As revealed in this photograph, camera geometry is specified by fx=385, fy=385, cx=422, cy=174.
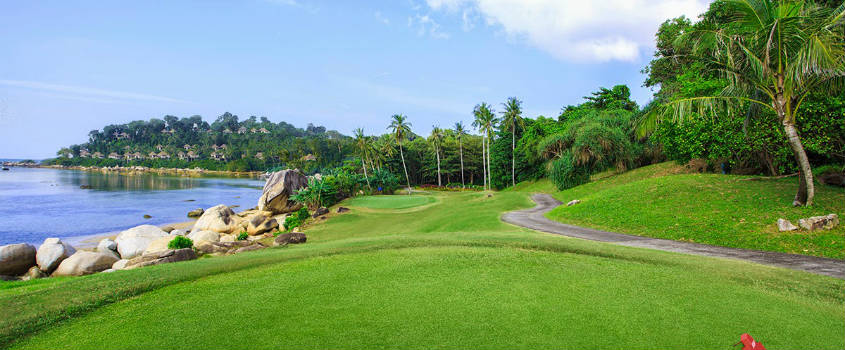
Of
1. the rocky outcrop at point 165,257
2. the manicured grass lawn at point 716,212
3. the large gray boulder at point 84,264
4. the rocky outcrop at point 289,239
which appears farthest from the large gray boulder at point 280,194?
the manicured grass lawn at point 716,212

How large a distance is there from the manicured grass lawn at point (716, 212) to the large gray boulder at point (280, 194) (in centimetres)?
2258

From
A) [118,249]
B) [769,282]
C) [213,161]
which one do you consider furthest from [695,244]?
[213,161]

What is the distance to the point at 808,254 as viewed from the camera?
1033 centimetres

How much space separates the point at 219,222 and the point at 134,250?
8.76m

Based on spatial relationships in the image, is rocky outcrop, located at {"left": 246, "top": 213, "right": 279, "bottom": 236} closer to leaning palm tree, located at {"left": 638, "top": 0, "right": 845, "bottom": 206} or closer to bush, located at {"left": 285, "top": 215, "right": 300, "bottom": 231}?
bush, located at {"left": 285, "top": 215, "right": 300, "bottom": 231}

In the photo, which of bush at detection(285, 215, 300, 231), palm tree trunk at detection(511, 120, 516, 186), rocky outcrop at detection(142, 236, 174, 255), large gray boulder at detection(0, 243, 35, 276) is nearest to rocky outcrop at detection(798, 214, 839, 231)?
bush at detection(285, 215, 300, 231)

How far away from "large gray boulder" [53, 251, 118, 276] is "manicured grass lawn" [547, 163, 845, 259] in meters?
19.1

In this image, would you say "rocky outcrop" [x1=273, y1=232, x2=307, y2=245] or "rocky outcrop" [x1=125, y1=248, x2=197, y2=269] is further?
"rocky outcrop" [x1=273, y1=232, x2=307, y2=245]

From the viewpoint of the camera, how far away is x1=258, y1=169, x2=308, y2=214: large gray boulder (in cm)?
3264

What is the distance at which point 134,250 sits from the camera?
18312 millimetres

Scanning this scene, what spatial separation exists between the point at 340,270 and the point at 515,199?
2177cm

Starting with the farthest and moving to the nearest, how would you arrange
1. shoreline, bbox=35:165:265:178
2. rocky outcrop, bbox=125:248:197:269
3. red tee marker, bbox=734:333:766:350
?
shoreline, bbox=35:165:265:178 → rocky outcrop, bbox=125:248:197:269 → red tee marker, bbox=734:333:766:350

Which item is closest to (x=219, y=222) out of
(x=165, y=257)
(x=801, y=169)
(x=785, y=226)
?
(x=165, y=257)

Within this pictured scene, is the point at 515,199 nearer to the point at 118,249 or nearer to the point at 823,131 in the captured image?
the point at 823,131
